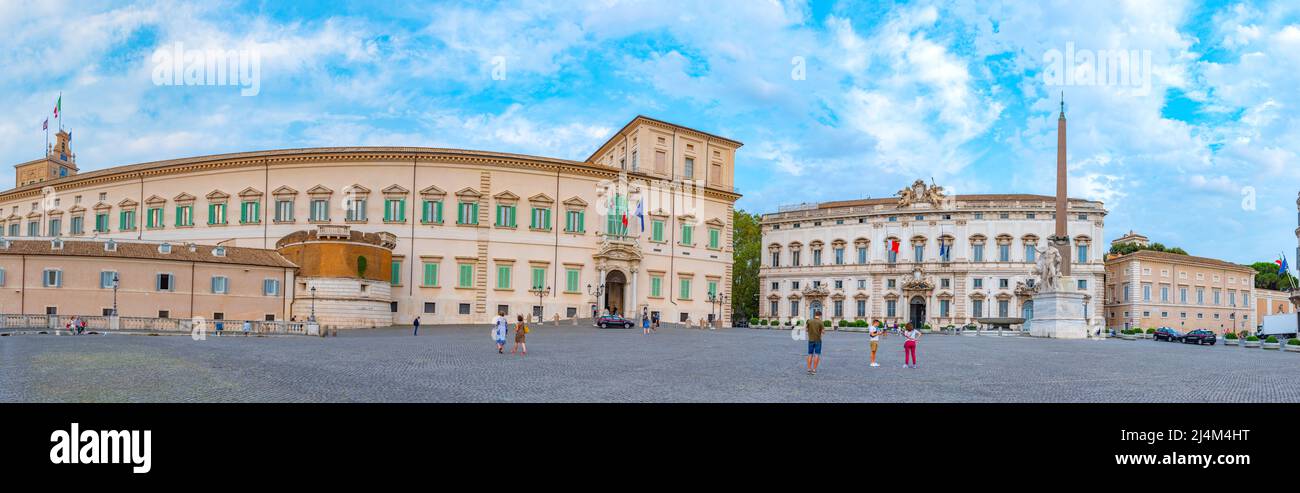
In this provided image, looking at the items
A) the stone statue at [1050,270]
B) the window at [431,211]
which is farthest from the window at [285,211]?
the stone statue at [1050,270]

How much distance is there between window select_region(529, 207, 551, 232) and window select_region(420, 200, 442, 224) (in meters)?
5.20

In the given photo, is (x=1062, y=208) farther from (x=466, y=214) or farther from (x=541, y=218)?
(x=466, y=214)

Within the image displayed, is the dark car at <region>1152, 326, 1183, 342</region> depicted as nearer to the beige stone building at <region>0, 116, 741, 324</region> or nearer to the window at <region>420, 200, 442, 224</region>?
the beige stone building at <region>0, 116, 741, 324</region>

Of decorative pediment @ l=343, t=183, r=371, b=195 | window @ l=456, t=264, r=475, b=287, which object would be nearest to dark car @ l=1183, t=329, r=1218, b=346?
window @ l=456, t=264, r=475, b=287

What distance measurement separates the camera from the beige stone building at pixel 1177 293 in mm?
68312

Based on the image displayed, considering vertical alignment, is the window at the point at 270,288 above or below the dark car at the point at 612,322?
above

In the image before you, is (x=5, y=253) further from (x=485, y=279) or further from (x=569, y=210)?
(x=569, y=210)

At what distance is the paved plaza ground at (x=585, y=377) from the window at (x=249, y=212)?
26.8 m

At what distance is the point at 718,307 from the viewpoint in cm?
5244

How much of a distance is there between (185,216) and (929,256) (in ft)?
178

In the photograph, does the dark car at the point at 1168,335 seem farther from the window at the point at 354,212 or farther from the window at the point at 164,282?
the window at the point at 164,282

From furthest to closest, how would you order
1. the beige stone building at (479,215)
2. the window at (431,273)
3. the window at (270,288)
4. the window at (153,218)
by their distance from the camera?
the window at (153,218), the beige stone building at (479,215), the window at (431,273), the window at (270,288)

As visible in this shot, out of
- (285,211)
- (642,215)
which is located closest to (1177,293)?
(642,215)

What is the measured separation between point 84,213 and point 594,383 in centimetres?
5448
